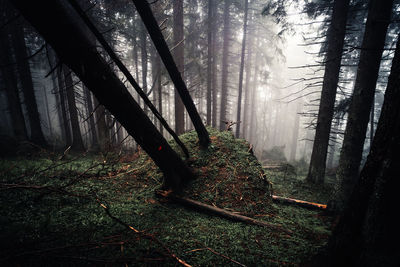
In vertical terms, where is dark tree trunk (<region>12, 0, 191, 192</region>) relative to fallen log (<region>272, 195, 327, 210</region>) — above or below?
above

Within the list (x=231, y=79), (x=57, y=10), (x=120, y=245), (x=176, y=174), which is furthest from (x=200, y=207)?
(x=231, y=79)

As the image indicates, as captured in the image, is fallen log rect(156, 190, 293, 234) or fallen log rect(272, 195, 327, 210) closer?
fallen log rect(156, 190, 293, 234)

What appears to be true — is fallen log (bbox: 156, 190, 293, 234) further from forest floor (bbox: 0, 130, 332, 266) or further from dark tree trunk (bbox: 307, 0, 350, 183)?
dark tree trunk (bbox: 307, 0, 350, 183)

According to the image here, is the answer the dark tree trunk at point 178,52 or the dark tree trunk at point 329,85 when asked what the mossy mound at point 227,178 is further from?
the dark tree trunk at point 178,52

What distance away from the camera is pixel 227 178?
171 inches

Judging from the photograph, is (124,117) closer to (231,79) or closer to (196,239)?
(196,239)

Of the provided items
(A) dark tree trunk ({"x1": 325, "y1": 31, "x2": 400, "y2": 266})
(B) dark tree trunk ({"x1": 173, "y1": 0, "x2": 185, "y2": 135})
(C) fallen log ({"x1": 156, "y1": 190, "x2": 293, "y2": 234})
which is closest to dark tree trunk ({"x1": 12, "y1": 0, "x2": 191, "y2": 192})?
(C) fallen log ({"x1": 156, "y1": 190, "x2": 293, "y2": 234})

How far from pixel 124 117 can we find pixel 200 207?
237cm

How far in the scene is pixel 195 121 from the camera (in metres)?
4.75

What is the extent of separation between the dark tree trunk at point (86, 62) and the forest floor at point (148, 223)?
1261 millimetres

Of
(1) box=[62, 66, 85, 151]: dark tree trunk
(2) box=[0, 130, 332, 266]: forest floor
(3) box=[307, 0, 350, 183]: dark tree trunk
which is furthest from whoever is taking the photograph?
(1) box=[62, 66, 85, 151]: dark tree trunk

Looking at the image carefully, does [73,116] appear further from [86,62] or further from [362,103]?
[362,103]

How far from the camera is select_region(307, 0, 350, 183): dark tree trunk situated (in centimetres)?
637

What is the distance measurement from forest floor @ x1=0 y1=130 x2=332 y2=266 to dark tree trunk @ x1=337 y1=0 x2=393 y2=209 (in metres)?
1.36
